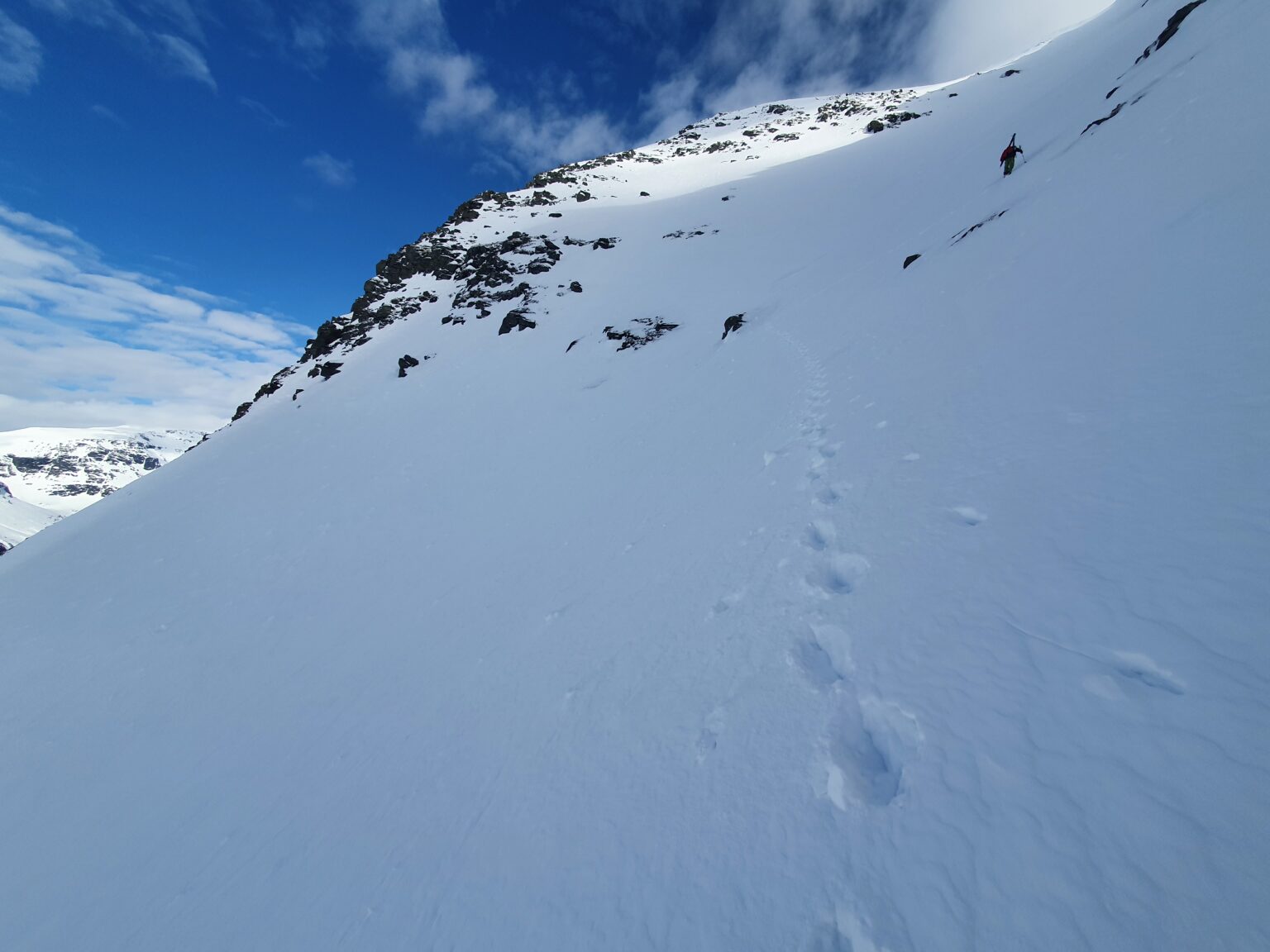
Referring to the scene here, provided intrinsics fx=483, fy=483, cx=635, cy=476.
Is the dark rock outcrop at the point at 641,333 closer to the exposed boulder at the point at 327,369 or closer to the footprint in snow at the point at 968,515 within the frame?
the footprint in snow at the point at 968,515

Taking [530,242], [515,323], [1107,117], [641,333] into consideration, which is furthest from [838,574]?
[530,242]

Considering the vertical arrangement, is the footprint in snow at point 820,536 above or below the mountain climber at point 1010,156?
below

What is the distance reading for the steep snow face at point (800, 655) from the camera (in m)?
2.20

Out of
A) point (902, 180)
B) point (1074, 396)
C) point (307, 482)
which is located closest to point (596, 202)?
point (902, 180)

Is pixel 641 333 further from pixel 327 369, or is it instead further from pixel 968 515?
pixel 327 369

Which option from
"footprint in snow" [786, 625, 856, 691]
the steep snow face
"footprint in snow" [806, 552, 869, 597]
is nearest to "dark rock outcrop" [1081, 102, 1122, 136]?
the steep snow face

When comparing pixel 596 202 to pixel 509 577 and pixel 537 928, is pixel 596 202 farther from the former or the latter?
pixel 537 928

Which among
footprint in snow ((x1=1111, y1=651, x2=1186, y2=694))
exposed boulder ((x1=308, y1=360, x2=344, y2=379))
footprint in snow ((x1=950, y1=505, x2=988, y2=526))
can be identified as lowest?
footprint in snow ((x1=1111, y1=651, x2=1186, y2=694))

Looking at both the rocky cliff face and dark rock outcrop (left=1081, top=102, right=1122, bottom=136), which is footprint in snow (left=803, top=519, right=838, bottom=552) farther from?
the rocky cliff face

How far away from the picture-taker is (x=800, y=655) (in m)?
3.69

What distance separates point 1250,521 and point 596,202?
50.5 metres

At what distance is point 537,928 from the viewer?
2799 millimetres

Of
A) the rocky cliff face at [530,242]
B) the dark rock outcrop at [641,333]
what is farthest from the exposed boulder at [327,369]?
the dark rock outcrop at [641,333]

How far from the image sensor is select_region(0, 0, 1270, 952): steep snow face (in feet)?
7.23
